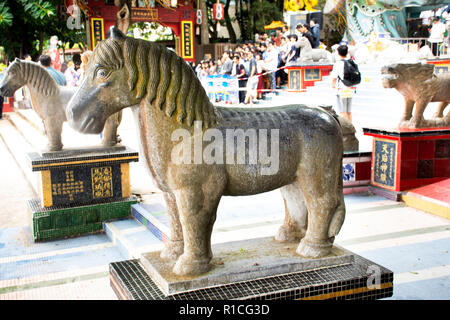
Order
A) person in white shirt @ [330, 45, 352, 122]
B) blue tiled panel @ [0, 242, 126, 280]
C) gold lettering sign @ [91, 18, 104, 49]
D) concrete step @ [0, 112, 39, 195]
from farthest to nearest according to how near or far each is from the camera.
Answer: gold lettering sign @ [91, 18, 104, 49]
concrete step @ [0, 112, 39, 195]
person in white shirt @ [330, 45, 352, 122]
blue tiled panel @ [0, 242, 126, 280]

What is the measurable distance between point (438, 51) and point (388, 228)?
11.3 metres

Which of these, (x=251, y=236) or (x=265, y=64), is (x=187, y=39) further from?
(x=251, y=236)

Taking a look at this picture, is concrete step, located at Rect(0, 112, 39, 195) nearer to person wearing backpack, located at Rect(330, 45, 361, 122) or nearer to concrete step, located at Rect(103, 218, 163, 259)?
concrete step, located at Rect(103, 218, 163, 259)

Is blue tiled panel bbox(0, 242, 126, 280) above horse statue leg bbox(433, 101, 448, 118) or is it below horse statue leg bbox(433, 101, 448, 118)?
below

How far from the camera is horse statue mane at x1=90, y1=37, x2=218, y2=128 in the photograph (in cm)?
196

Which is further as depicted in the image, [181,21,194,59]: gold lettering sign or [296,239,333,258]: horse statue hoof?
[181,21,194,59]: gold lettering sign

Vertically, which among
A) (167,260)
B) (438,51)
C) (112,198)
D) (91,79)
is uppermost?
(438,51)

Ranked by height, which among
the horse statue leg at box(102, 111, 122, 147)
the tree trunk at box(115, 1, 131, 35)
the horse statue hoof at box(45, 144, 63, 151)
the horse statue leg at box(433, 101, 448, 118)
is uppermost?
the tree trunk at box(115, 1, 131, 35)

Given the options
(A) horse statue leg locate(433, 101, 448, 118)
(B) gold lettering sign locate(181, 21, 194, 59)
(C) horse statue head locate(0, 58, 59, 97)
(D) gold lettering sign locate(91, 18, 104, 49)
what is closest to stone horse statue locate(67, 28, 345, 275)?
(C) horse statue head locate(0, 58, 59, 97)

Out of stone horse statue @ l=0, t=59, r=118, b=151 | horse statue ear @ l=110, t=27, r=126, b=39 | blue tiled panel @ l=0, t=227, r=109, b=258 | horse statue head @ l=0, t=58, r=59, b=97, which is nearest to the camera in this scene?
horse statue ear @ l=110, t=27, r=126, b=39

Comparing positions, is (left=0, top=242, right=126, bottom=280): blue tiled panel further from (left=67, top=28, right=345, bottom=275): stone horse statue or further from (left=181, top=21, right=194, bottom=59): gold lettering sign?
(left=181, top=21, right=194, bottom=59): gold lettering sign
